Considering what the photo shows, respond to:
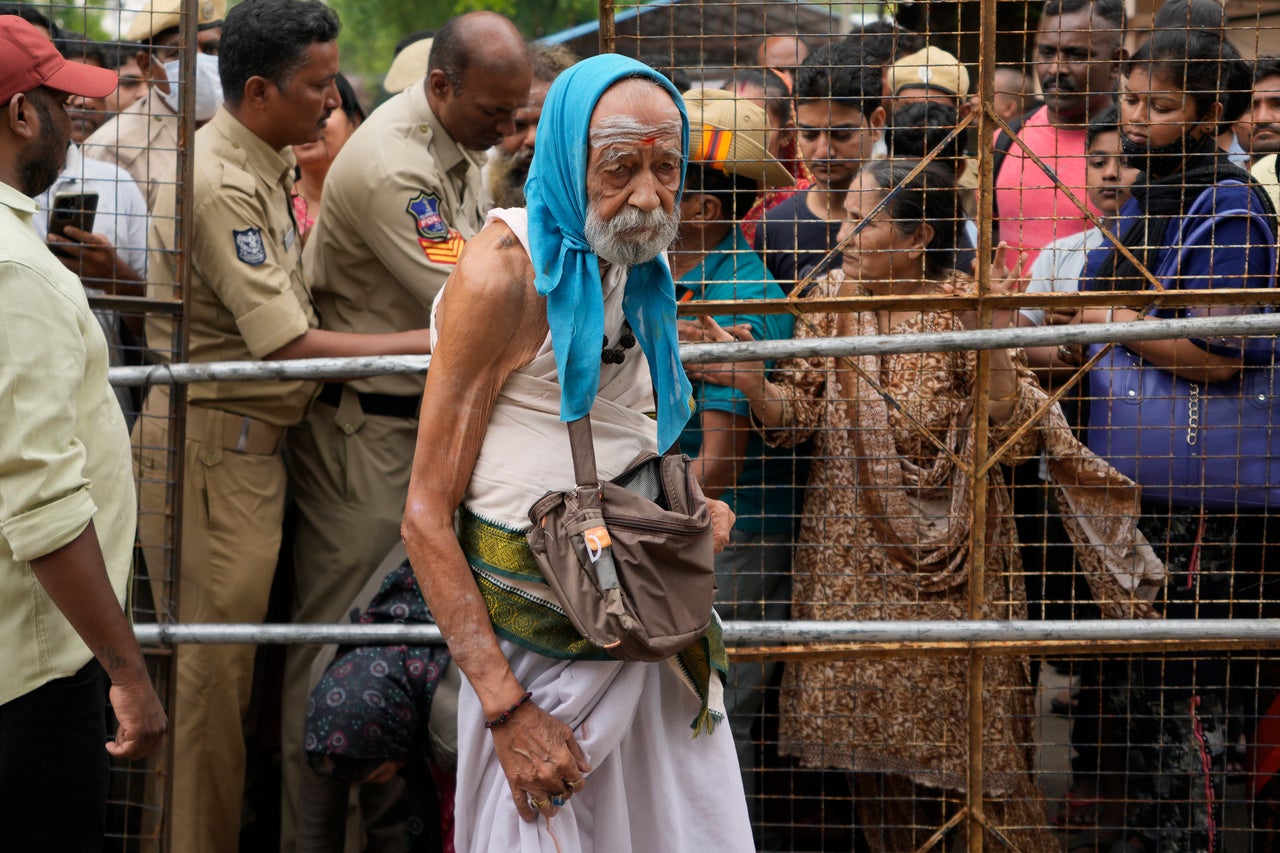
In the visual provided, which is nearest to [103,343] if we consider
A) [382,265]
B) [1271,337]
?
[382,265]

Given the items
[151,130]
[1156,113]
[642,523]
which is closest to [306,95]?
[151,130]

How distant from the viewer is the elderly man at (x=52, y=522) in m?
2.66

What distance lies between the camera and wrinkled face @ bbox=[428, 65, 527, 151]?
4547 mm

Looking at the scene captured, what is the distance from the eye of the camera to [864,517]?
401cm

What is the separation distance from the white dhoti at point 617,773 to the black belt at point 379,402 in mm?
1761

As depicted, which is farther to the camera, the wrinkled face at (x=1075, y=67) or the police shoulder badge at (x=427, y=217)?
the wrinkled face at (x=1075, y=67)

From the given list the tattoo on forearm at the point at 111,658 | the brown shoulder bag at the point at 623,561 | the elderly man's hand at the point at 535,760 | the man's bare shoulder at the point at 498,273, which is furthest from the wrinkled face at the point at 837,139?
the tattoo on forearm at the point at 111,658

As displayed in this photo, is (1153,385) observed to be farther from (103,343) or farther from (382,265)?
(103,343)

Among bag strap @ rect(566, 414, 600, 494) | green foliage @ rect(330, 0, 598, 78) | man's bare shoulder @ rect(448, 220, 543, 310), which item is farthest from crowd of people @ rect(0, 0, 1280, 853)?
green foliage @ rect(330, 0, 598, 78)

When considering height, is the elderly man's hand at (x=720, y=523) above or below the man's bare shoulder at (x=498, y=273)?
below

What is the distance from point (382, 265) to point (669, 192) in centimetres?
204

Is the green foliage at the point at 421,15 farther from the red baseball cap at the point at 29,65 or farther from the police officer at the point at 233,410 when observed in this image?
the red baseball cap at the point at 29,65

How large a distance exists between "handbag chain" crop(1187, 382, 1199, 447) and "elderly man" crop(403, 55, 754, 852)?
1900 millimetres

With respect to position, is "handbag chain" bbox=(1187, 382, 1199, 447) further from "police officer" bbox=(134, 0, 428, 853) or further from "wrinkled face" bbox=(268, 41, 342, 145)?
"wrinkled face" bbox=(268, 41, 342, 145)
